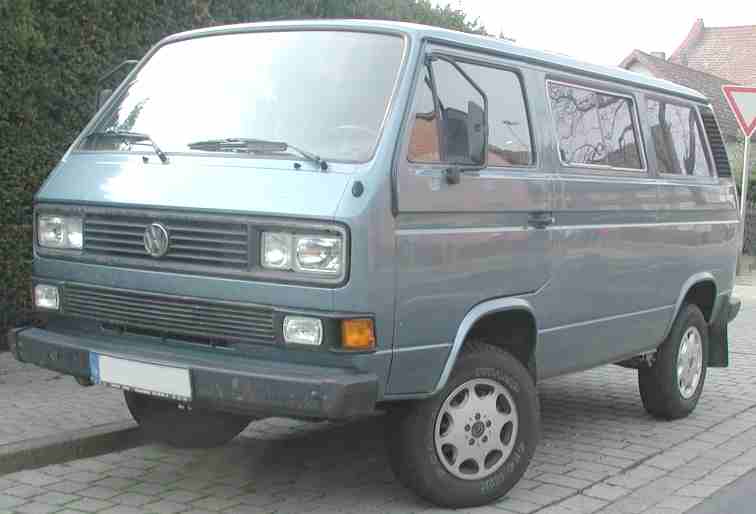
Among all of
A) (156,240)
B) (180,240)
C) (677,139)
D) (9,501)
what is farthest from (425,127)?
(677,139)

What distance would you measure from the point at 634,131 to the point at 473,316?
240 cm

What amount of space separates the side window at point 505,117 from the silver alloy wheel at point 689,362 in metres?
2.48

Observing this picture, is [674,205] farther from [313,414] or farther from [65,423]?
[65,423]

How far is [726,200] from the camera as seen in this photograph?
318 inches

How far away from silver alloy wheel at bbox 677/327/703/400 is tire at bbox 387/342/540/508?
7.72ft

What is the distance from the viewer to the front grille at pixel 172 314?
187 inches

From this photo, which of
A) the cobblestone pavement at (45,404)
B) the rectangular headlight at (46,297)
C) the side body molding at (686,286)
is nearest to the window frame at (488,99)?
the rectangular headlight at (46,297)

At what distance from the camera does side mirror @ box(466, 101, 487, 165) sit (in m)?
5.11

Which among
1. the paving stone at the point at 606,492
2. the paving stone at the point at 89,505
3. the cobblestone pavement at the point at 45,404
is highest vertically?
the cobblestone pavement at the point at 45,404

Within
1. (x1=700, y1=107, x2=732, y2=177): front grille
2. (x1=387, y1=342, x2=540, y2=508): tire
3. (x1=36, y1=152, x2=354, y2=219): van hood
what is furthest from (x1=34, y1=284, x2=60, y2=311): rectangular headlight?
(x1=700, y1=107, x2=732, y2=177): front grille

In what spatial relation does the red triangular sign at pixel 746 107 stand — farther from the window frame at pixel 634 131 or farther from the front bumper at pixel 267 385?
the front bumper at pixel 267 385

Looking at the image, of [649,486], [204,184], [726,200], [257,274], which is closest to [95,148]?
[204,184]

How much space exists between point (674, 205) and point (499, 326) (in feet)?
6.95

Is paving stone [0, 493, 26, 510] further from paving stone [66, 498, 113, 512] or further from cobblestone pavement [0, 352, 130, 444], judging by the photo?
cobblestone pavement [0, 352, 130, 444]
